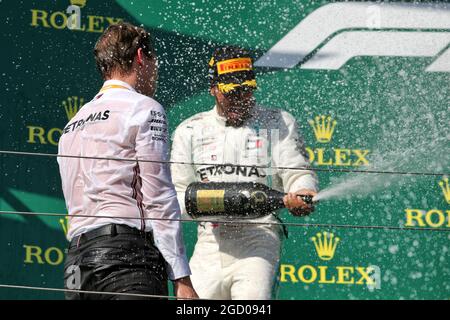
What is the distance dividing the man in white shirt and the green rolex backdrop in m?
2.17

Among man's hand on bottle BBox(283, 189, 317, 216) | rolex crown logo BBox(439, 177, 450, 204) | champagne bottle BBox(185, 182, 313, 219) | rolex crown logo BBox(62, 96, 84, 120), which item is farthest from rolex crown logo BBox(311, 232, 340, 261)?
rolex crown logo BBox(62, 96, 84, 120)

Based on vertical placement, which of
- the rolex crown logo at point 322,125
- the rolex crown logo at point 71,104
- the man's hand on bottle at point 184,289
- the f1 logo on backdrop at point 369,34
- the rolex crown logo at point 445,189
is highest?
the f1 logo on backdrop at point 369,34

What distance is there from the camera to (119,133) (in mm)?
3133

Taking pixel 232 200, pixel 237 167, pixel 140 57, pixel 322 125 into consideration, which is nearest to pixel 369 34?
pixel 322 125

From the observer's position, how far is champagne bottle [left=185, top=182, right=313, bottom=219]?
4195 millimetres

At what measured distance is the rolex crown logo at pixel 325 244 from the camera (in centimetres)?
549

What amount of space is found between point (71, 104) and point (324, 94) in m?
1.42

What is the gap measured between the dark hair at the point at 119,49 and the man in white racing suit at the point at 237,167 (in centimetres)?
108

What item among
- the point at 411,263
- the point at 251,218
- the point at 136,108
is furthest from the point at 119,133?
the point at 411,263

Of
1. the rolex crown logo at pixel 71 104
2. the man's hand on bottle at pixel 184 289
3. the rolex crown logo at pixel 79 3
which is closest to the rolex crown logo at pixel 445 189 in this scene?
the rolex crown logo at pixel 71 104

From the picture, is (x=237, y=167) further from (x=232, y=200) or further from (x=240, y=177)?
(x=232, y=200)

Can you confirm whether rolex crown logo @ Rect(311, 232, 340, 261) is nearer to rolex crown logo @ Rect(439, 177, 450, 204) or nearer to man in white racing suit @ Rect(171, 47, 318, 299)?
rolex crown logo @ Rect(439, 177, 450, 204)

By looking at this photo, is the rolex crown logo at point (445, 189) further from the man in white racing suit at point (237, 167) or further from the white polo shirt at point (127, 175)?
the white polo shirt at point (127, 175)
